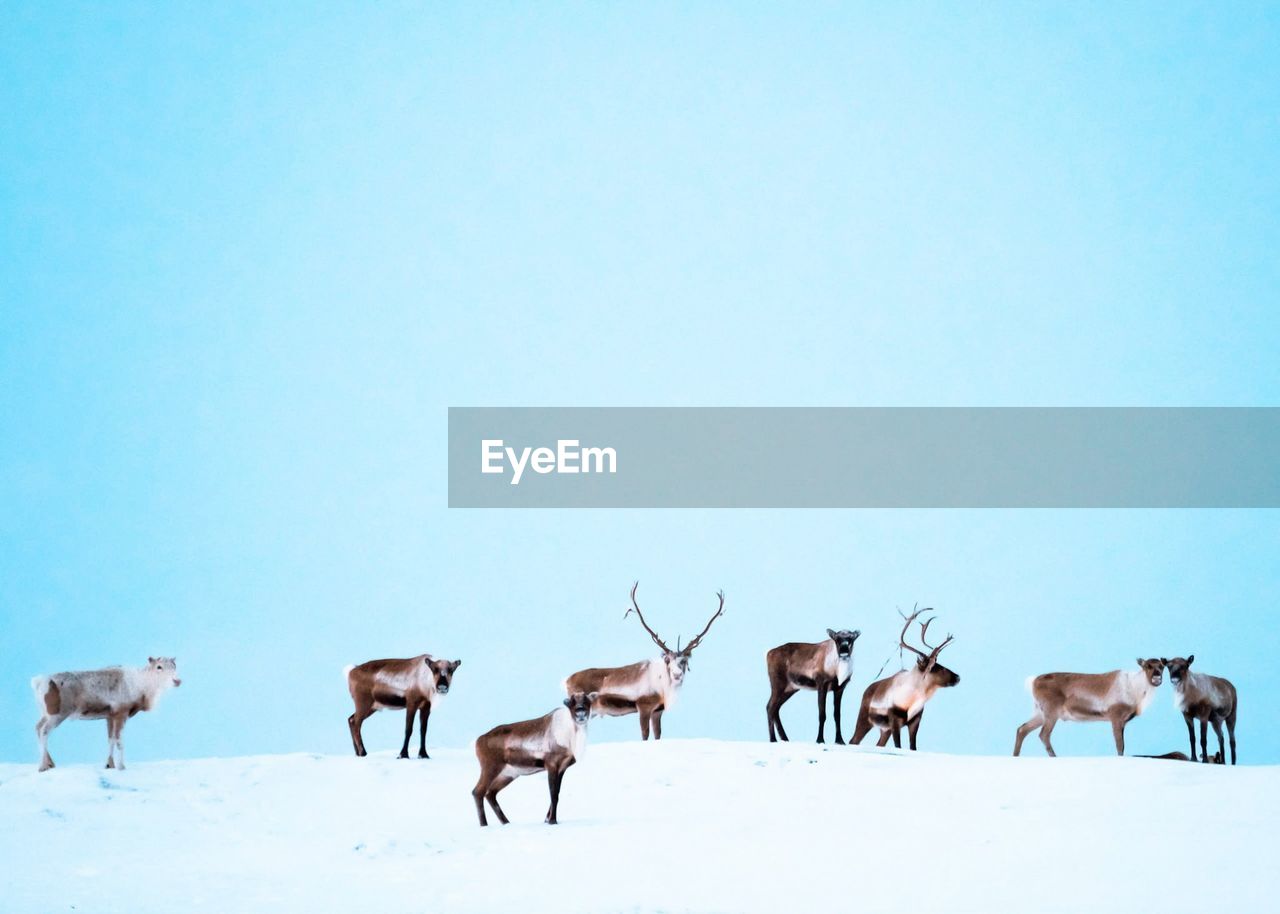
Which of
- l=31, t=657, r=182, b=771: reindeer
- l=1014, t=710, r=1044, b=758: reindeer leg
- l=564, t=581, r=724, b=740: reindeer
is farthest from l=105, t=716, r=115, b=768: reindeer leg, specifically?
l=1014, t=710, r=1044, b=758: reindeer leg

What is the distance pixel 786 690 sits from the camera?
22.2 meters

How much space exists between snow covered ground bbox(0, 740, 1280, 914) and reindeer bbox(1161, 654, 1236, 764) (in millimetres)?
5228

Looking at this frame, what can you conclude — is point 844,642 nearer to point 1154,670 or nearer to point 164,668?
point 1154,670

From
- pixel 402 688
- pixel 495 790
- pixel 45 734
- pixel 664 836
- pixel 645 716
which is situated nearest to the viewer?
pixel 664 836

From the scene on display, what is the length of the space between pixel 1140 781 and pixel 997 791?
5.59 ft

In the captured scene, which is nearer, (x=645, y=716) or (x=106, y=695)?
(x=106, y=695)

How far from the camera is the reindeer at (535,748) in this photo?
14781 millimetres

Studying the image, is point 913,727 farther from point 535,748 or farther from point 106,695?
point 106,695

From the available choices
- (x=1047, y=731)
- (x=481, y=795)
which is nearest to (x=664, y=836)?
(x=481, y=795)

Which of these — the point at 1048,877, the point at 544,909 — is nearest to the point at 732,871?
the point at 544,909

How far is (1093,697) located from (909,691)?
10.0ft

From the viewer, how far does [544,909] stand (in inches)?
446

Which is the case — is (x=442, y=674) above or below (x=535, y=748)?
above

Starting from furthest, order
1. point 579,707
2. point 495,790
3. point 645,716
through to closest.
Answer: point 645,716 → point 495,790 → point 579,707
